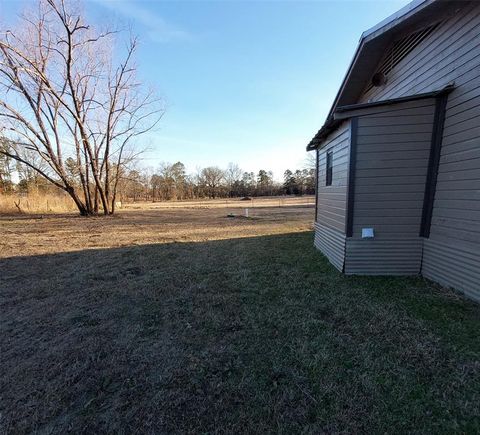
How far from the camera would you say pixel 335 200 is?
498 cm

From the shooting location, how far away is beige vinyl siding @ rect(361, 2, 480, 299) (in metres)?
3.14

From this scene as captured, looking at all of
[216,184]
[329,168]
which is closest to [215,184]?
[216,184]

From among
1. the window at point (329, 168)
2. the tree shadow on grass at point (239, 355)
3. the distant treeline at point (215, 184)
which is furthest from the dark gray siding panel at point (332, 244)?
the distant treeline at point (215, 184)

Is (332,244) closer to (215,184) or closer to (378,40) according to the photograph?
(378,40)

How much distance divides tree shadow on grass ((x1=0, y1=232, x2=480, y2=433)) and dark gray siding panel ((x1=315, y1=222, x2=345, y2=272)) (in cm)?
49

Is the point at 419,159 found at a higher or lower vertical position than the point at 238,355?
higher

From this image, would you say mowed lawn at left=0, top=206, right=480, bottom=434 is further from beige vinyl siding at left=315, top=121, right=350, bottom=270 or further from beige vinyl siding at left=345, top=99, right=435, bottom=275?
beige vinyl siding at left=315, top=121, right=350, bottom=270

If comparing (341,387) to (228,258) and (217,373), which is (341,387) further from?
(228,258)

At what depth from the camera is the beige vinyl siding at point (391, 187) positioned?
3844 millimetres

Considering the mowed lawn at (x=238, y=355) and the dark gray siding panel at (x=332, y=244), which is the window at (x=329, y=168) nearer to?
the dark gray siding panel at (x=332, y=244)

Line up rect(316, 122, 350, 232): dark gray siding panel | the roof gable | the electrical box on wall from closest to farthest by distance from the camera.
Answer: the roof gable, the electrical box on wall, rect(316, 122, 350, 232): dark gray siding panel

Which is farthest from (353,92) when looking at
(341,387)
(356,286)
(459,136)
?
(341,387)

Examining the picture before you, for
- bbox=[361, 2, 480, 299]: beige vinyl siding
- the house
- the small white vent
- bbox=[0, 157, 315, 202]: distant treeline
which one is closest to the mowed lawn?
bbox=[361, 2, 480, 299]: beige vinyl siding

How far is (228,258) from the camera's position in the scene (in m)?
5.65
